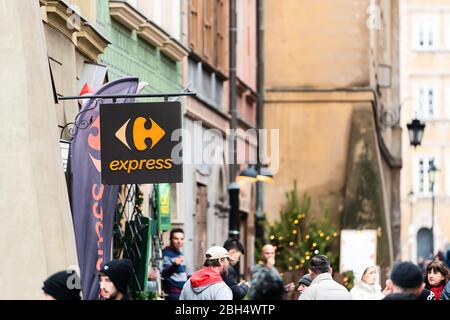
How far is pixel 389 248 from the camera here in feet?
123

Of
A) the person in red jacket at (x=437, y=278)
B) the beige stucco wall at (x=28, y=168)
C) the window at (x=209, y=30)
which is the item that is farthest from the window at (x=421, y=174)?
the beige stucco wall at (x=28, y=168)

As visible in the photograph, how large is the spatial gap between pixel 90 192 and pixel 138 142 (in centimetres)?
143

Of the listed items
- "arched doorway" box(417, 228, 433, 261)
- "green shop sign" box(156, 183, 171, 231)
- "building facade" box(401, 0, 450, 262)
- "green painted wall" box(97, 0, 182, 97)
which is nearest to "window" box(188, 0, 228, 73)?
"green painted wall" box(97, 0, 182, 97)

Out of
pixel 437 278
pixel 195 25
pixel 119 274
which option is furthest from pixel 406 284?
pixel 195 25

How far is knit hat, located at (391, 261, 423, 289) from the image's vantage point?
31.9 feet

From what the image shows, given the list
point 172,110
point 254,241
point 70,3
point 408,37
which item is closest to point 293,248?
point 254,241

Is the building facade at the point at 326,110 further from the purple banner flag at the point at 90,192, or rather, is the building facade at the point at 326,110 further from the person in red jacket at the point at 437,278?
the person in red jacket at the point at 437,278

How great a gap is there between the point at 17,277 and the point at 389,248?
972 inches

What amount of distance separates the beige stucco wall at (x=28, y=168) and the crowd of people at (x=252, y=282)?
792mm

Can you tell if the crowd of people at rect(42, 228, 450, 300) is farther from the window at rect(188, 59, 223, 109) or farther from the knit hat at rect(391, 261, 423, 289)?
the window at rect(188, 59, 223, 109)

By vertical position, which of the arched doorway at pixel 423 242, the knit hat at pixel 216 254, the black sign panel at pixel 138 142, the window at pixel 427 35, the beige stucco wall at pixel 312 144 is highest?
the window at pixel 427 35

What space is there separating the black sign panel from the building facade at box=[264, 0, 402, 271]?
21.0 m

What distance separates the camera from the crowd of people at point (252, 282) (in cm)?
974
